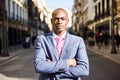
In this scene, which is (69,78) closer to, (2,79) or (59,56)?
(59,56)

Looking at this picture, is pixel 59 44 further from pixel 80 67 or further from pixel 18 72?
pixel 18 72

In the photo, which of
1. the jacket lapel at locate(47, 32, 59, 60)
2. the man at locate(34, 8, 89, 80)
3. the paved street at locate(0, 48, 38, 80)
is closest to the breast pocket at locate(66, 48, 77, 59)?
the man at locate(34, 8, 89, 80)

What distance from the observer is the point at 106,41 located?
43.4 m

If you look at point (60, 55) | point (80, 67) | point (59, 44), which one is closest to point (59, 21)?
point (59, 44)

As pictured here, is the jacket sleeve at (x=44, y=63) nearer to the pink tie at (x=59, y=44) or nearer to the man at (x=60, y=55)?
the man at (x=60, y=55)

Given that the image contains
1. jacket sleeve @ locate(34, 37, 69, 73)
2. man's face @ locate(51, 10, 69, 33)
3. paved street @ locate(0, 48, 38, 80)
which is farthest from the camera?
paved street @ locate(0, 48, 38, 80)

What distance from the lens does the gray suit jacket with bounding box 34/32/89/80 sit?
342 cm

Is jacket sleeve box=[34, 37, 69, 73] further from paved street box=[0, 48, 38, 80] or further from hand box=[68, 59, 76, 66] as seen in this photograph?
paved street box=[0, 48, 38, 80]

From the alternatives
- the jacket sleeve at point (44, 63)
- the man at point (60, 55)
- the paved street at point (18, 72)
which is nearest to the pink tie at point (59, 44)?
the man at point (60, 55)

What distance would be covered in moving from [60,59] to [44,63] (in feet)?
0.49

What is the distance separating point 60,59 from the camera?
3.46 meters

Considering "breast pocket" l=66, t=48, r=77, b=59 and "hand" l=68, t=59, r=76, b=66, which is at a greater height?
"breast pocket" l=66, t=48, r=77, b=59

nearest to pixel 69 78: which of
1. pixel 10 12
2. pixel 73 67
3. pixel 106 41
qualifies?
pixel 73 67

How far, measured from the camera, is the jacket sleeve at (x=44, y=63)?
340 centimetres
